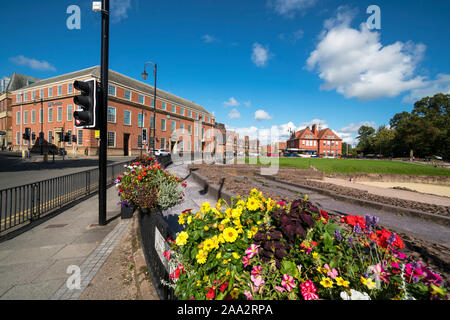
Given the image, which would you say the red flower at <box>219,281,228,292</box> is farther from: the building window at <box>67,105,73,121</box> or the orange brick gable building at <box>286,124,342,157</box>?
the orange brick gable building at <box>286,124,342,157</box>

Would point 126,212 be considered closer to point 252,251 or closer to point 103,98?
point 103,98

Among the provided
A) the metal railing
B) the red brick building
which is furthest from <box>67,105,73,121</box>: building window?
the metal railing

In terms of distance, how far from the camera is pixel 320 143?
266 ft

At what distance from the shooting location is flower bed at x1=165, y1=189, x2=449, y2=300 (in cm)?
129

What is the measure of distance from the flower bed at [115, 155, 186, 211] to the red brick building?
27564mm

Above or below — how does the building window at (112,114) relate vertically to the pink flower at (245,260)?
above

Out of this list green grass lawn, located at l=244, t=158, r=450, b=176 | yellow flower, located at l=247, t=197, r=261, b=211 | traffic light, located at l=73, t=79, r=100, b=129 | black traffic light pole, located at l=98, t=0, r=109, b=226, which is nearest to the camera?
yellow flower, located at l=247, t=197, r=261, b=211

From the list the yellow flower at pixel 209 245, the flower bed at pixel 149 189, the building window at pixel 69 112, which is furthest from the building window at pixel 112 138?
the yellow flower at pixel 209 245

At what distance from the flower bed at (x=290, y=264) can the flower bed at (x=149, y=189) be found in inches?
128

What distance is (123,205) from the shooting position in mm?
5391

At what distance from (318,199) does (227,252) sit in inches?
292

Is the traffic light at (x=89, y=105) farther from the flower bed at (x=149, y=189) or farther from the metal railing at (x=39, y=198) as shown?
the metal railing at (x=39, y=198)

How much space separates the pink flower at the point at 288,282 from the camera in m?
1.32
